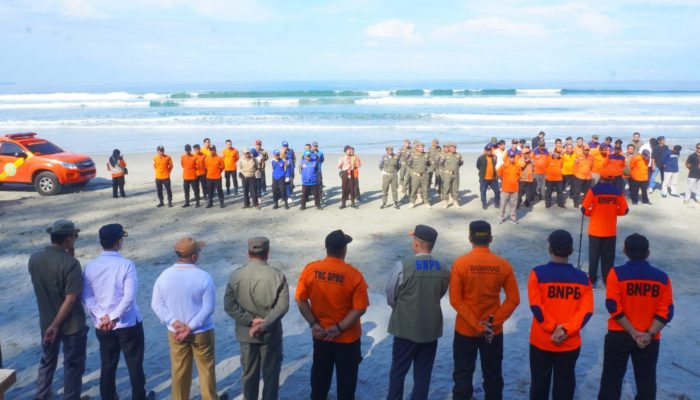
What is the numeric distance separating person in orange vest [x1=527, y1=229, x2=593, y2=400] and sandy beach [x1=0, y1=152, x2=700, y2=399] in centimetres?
102

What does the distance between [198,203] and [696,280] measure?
38.5 feet

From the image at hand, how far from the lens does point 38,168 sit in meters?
16.6

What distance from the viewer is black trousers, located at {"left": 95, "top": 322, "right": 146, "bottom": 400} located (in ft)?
16.6

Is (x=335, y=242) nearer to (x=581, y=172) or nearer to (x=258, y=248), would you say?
(x=258, y=248)

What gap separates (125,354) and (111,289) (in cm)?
67

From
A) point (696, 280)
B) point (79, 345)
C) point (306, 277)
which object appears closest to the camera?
point (306, 277)

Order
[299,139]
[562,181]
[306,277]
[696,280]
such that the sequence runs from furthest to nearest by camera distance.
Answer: [299,139] < [562,181] < [696,280] < [306,277]

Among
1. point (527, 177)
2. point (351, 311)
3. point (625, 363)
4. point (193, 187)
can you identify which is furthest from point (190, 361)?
point (527, 177)

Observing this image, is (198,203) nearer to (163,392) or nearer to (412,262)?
(163,392)

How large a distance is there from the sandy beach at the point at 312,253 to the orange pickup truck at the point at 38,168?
484mm

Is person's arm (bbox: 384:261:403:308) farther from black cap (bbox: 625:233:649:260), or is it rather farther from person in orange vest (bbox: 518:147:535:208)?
person in orange vest (bbox: 518:147:535:208)

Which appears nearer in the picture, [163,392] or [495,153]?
[163,392]

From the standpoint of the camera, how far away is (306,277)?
187 inches

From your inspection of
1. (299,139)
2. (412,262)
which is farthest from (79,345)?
(299,139)
